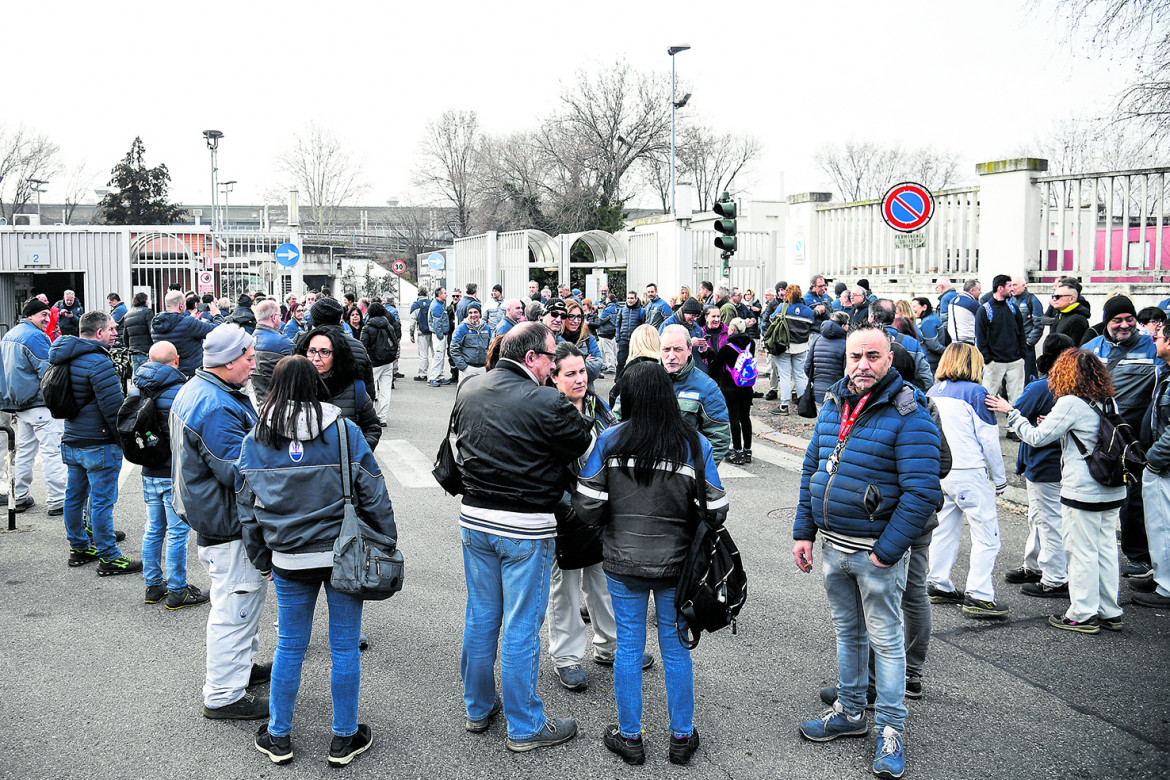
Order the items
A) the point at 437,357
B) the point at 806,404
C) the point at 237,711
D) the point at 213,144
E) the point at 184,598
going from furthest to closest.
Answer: the point at 213,144
the point at 437,357
the point at 806,404
the point at 184,598
the point at 237,711

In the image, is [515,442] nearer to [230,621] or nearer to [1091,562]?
[230,621]

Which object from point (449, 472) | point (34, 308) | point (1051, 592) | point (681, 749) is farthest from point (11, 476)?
point (1051, 592)

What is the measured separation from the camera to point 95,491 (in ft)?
22.6

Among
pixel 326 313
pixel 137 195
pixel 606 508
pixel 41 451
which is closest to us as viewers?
pixel 606 508

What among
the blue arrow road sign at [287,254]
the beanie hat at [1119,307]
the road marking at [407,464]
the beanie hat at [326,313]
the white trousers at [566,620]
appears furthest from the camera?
the blue arrow road sign at [287,254]

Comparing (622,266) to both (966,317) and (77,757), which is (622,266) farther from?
(77,757)

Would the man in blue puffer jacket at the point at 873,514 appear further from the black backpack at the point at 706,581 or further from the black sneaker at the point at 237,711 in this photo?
the black sneaker at the point at 237,711

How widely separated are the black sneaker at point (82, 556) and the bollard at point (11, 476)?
4.63 ft

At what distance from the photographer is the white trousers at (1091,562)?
564 cm

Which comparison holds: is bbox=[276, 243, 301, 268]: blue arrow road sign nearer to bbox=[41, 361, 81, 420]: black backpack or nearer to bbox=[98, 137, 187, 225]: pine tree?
bbox=[41, 361, 81, 420]: black backpack

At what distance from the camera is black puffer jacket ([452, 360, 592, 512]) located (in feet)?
13.5

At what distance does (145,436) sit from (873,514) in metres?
4.55

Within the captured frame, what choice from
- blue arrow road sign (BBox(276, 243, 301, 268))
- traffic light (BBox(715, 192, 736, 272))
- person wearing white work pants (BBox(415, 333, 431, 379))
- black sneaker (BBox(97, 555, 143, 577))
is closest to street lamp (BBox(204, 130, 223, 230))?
blue arrow road sign (BBox(276, 243, 301, 268))

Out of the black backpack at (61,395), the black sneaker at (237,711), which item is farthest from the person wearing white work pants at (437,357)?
the black sneaker at (237,711)
